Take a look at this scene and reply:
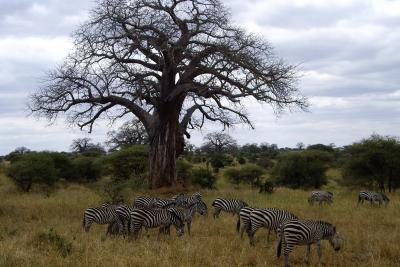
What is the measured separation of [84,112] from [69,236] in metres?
12.3

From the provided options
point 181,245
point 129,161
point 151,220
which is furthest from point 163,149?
point 181,245

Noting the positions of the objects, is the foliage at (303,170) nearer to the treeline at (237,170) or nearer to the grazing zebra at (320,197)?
the treeline at (237,170)

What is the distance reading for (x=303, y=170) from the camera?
36156mm

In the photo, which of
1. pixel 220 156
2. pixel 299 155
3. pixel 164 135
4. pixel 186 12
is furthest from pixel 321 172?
pixel 220 156

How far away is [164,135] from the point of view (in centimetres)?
2398

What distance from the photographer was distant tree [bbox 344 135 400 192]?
29.6m

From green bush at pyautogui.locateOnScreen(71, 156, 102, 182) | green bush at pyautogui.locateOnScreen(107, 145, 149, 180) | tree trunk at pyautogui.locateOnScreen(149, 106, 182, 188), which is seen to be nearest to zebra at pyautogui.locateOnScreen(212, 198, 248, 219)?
tree trunk at pyautogui.locateOnScreen(149, 106, 182, 188)

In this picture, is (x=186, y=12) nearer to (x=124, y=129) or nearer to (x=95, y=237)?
(x=95, y=237)

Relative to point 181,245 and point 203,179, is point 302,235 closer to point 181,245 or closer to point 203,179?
point 181,245

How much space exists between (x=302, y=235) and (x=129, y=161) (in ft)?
87.9

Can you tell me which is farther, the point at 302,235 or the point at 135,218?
the point at 135,218

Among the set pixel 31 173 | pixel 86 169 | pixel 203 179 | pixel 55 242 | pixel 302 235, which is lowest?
pixel 55 242

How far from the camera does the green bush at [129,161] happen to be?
35188 millimetres

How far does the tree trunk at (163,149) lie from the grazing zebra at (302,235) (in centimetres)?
1448
